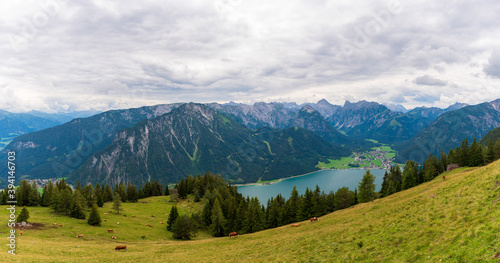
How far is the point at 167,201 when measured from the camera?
410 ft

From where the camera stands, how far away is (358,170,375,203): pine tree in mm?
76375

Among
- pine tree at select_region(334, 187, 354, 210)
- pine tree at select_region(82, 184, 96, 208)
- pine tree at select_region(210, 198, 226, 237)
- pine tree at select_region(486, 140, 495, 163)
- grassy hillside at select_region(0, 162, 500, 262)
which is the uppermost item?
pine tree at select_region(486, 140, 495, 163)

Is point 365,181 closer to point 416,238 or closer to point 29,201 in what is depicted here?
point 416,238

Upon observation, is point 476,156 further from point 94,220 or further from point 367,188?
point 94,220

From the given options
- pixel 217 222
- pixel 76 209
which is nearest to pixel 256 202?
pixel 217 222

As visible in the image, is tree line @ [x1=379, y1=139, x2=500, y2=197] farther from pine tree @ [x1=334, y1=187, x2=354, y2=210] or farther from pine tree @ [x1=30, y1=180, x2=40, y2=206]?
pine tree @ [x1=30, y1=180, x2=40, y2=206]

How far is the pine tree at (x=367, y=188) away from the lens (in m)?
76.4

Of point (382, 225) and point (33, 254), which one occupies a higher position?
point (382, 225)

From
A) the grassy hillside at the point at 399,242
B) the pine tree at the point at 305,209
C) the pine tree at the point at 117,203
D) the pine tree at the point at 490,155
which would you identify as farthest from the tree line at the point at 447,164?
the pine tree at the point at 117,203

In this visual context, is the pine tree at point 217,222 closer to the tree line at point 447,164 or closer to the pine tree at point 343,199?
the pine tree at point 343,199

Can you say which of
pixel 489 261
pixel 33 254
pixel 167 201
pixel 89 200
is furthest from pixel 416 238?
pixel 167 201

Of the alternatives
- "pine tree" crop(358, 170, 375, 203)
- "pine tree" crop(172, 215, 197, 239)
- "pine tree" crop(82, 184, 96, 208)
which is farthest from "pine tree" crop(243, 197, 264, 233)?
"pine tree" crop(82, 184, 96, 208)

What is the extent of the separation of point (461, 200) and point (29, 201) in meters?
134

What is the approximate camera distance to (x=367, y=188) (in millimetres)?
77188
